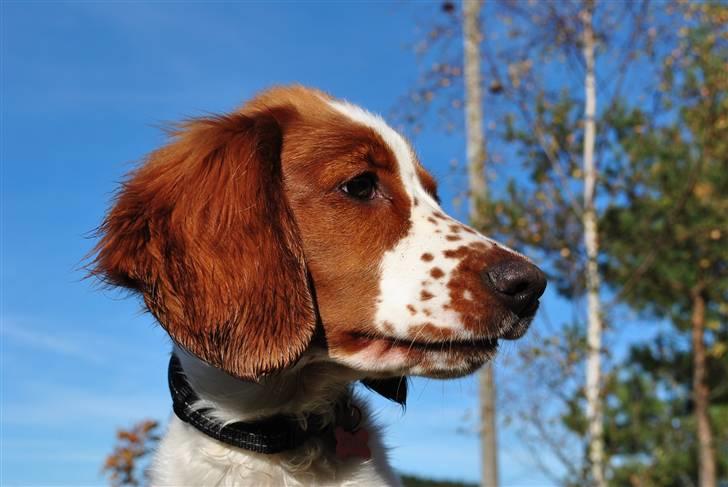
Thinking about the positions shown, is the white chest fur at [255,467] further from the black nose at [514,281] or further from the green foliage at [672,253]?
the green foliage at [672,253]

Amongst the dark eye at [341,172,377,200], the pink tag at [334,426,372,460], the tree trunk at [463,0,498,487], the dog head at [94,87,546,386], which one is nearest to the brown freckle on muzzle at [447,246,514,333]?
the dog head at [94,87,546,386]

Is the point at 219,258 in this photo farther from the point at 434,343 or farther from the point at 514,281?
the point at 514,281

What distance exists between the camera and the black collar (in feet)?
8.47

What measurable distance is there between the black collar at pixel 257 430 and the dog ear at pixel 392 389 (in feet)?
1.18

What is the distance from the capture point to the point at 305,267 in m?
2.61

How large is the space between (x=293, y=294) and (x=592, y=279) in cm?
712

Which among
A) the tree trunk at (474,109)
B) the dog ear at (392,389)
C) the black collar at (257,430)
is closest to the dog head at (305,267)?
the black collar at (257,430)

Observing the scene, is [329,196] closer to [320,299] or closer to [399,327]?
[320,299]

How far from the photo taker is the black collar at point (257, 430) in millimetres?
2582

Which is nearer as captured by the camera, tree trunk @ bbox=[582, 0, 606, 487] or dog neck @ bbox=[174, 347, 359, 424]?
dog neck @ bbox=[174, 347, 359, 424]

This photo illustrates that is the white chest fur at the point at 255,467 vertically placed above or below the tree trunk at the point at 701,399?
below


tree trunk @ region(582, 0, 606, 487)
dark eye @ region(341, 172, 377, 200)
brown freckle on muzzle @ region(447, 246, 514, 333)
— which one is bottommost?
brown freckle on muzzle @ region(447, 246, 514, 333)

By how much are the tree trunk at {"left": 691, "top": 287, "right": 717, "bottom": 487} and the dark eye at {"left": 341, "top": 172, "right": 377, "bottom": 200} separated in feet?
35.5

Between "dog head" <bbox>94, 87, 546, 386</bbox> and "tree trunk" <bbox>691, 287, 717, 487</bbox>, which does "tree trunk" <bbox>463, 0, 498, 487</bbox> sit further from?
"dog head" <bbox>94, 87, 546, 386</bbox>
